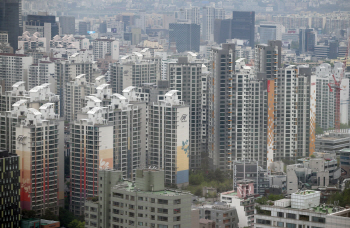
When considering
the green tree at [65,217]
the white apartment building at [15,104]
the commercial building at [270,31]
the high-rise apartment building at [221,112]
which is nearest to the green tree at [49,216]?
the green tree at [65,217]

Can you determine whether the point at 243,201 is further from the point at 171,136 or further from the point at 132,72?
the point at 132,72

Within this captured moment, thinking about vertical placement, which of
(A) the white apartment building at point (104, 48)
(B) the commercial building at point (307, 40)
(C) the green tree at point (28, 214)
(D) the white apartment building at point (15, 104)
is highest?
(B) the commercial building at point (307, 40)

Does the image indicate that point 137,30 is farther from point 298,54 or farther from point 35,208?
point 35,208

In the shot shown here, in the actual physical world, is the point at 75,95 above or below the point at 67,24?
below

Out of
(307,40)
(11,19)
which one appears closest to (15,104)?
(11,19)

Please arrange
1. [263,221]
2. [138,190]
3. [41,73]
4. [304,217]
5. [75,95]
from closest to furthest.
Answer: [304,217]
[263,221]
[138,190]
[75,95]
[41,73]

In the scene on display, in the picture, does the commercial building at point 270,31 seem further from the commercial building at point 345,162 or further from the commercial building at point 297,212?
the commercial building at point 297,212

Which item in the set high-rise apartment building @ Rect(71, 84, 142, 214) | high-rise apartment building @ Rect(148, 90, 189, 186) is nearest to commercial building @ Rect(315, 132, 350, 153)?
high-rise apartment building @ Rect(148, 90, 189, 186)
